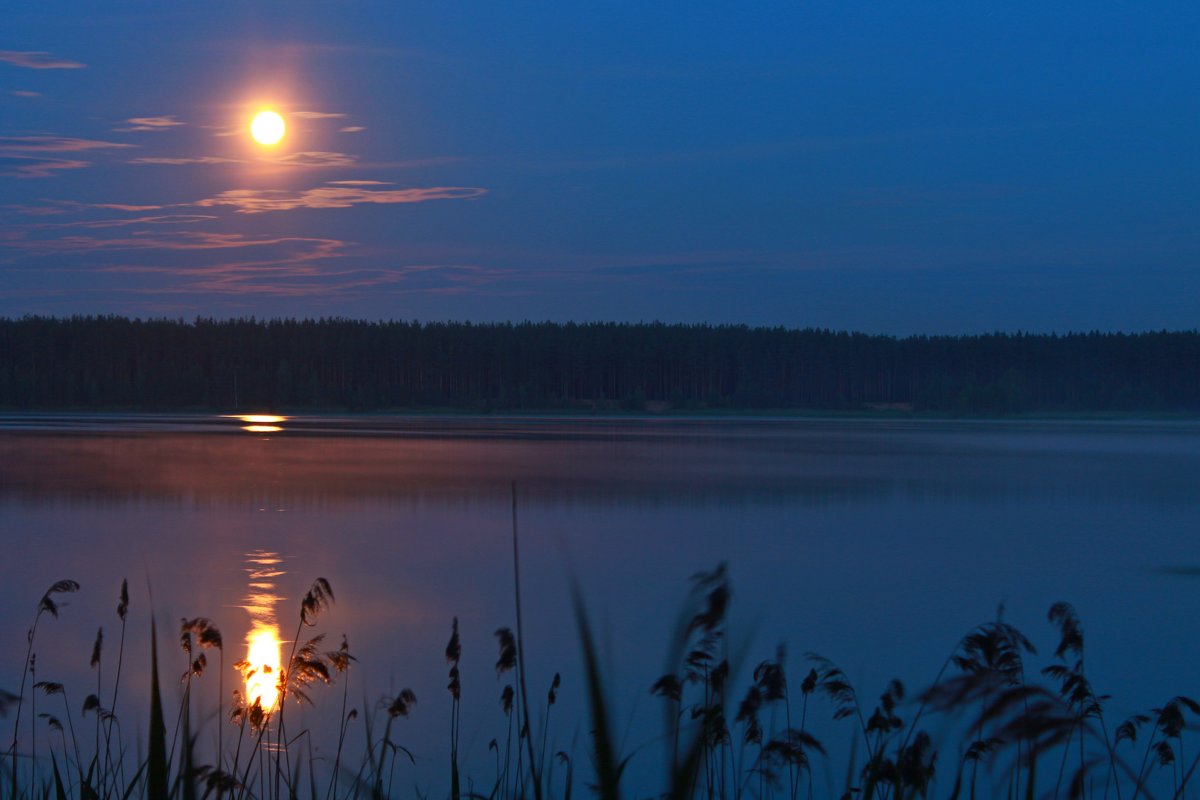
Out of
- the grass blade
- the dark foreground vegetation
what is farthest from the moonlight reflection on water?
the grass blade

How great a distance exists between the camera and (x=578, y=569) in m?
9.84

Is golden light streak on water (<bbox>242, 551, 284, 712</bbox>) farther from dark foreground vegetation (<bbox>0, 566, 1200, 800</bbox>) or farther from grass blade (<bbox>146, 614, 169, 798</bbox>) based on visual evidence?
grass blade (<bbox>146, 614, 169, 798</bbox>)

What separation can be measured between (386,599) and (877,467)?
51.1 ft

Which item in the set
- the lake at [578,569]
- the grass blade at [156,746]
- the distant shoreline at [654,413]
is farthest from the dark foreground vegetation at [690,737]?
the distant shoreline at [654,413]

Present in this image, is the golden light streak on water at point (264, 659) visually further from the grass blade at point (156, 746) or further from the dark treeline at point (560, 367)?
the dark treeline at point (560, 367)

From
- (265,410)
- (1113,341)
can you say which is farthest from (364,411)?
(1113,341)

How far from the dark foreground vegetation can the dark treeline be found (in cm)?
7483

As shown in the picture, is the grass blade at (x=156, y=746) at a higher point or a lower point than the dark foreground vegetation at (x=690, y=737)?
higher

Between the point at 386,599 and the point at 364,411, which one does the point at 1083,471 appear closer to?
the point at 386,599

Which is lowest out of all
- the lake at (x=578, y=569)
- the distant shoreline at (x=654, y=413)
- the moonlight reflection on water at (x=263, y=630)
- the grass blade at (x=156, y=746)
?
the distant shoreline at (x=654, y=413)

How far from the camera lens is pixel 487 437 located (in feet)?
119

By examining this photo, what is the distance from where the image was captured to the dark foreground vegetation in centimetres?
185

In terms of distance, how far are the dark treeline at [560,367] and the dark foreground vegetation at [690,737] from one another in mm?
74833

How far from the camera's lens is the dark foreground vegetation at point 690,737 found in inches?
72.7
